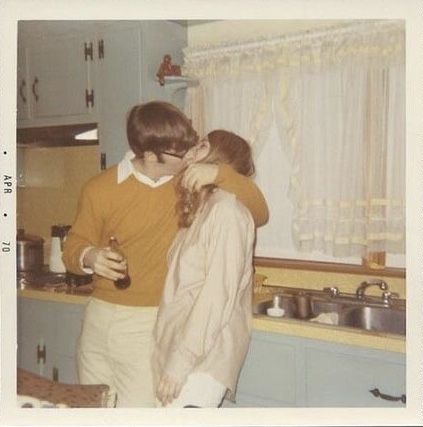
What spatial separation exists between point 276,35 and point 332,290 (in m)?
0.77

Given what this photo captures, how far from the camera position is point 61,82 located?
73.8 inches

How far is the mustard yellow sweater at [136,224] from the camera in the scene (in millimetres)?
1643

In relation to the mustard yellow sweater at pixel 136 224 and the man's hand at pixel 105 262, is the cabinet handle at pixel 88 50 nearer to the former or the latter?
the mustard yellow sweater at pixel 136 224

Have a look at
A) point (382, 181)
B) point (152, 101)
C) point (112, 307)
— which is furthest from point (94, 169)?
point (382, 181)

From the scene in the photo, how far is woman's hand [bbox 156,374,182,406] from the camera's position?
60.4 inches

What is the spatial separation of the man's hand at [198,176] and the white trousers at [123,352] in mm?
345

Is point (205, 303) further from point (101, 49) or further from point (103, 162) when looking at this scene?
point (101, 49)

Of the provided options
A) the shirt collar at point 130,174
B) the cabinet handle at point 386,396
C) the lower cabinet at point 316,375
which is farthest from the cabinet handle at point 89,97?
the cabinet handle at point 386,396

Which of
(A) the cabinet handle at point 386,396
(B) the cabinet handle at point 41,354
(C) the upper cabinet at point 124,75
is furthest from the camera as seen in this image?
(B) the cabinet handle at point 41,354

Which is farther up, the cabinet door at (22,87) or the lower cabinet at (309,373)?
the cabinet door at (22,87)

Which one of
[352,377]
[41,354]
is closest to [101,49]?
[41,354]

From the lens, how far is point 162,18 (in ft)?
4.96

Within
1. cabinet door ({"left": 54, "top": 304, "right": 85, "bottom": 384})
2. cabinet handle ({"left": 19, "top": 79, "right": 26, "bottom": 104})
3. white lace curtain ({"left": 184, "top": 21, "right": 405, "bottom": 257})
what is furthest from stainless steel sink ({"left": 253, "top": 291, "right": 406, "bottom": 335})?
cabinet handle ({"left": 19, "top": 79, "right": 26, "bottom": 104})

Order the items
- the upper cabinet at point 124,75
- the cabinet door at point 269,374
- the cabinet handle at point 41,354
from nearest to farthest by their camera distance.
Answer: the cabinet door at point 269,374
the upper cabinet at point 124,75
the cabinet handle at point 41,354
